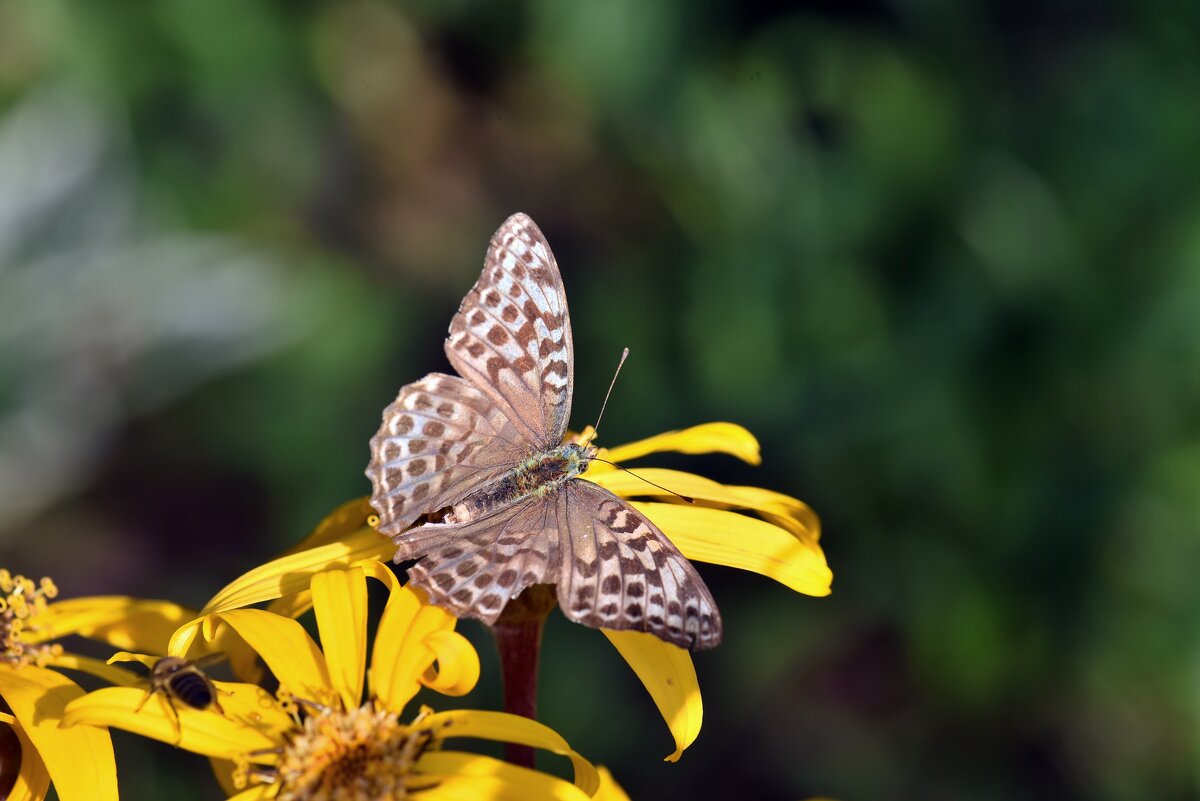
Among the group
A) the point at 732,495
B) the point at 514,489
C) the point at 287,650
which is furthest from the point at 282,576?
the point at 732,495

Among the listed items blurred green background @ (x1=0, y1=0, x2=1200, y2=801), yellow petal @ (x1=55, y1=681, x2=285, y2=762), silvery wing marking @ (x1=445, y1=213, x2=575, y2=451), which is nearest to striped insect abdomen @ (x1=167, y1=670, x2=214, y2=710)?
yellow petal @ (x1=55, y1=681, x2=285, y2=762)

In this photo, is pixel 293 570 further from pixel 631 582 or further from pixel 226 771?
pixel 631 582

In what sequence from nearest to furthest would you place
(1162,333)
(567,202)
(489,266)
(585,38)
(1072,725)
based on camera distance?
(489,266) → (1162,333) → (1072,725) → (585,38) → (567,202)

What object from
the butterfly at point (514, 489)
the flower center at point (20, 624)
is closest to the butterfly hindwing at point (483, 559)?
the butterfly at point (514, 489)

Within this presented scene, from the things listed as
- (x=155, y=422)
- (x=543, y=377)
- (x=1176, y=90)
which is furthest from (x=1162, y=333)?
(x=155, y=422)

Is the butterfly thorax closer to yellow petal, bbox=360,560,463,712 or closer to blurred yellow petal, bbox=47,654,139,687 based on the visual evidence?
yellow petal, bbox=360,560,463,712

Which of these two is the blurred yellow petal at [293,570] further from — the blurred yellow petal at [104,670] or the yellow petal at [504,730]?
the yellow petal at [504,730]

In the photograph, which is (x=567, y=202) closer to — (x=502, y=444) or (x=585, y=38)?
(x=585, y=38)

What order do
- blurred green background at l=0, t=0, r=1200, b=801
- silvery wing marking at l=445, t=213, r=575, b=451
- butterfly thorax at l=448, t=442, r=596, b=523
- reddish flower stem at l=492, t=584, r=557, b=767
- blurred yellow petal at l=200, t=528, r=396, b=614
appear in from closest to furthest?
blurred yellow petal at l=200, t=528, r=396, b=614 → reddish flower stem at l=492, t=584, r=557, b=767 → butterfly thorax at l=448, t=442, r=596, b=523 → silvery wing marking at l=445, t=213, r=575, b=451 → blurred green background at l=0, t=0, r=1200, b=801
